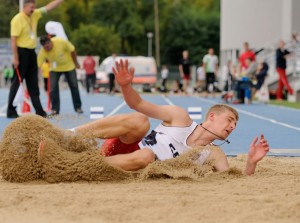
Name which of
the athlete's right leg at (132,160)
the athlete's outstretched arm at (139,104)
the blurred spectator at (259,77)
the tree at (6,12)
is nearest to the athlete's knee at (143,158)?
the athlete's right leg at (132,160)

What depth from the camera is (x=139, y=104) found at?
805 centimetres

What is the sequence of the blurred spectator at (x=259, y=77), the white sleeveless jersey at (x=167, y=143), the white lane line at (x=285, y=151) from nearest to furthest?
1. the white sleeveless jersey at (x=167, y=143)
2. the white lane line at (x=285, y=151)
3. the blurred spectator at (x=259, y=77)

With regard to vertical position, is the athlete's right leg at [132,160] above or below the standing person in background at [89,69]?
above

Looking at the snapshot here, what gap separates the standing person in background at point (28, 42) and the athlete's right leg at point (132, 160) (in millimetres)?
9360

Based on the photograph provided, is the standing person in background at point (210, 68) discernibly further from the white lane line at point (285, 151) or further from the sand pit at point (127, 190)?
the sand pit at point (127, 190)

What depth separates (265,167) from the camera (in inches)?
369

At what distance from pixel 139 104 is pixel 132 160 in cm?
50

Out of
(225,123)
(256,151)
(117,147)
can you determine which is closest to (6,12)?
(117,147)

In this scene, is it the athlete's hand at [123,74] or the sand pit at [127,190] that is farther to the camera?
the athlete's hand at [123,74]

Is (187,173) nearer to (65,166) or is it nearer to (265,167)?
(65,166)

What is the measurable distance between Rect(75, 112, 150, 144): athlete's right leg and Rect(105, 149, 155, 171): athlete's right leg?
0.15 m

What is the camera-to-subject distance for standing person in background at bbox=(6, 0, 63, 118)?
680 inches

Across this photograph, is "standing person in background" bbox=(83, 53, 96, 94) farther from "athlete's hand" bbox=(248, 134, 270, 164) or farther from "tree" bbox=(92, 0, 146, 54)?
"tree" bbox=(92, 0, 146, 54)

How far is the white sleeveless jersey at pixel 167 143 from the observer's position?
8.16 metres
